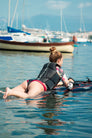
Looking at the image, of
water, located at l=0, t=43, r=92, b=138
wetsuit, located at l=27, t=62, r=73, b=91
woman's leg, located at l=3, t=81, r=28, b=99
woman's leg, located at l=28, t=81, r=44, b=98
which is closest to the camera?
water, located at l=0, t=43, r=92, b=138

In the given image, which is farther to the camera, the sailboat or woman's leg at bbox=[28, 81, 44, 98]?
the sailboat

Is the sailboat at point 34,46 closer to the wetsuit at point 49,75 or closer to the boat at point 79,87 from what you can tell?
the boat at point 79,87

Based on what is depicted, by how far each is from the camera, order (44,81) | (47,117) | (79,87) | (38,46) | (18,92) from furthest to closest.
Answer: (38,46) → (79,87) → (44,81) → (18,92) → (47,117)

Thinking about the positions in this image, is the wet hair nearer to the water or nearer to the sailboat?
the water

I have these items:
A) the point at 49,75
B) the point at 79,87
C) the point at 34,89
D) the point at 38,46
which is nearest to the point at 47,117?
the point at 34,89

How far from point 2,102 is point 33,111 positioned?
1.12 m

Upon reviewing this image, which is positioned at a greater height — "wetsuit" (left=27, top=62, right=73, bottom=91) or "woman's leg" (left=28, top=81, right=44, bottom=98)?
"wetsuit" (left=27, top=62, right=73, bottom=91)

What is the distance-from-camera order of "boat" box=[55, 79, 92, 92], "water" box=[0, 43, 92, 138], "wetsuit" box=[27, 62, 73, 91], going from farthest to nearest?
1. "boat" box=[55, 79, 92, 92]
2. "wetsuit" box=[27, 62, 73, 91]
3. "water" box=[0, 43, 92, 138]

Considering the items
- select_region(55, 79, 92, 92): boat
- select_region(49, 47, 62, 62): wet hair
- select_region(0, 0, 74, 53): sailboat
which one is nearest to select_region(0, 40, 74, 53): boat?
select_region(0, 0, 74, 53): sailboat

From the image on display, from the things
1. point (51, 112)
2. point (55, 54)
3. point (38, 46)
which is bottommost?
point (51, 112)

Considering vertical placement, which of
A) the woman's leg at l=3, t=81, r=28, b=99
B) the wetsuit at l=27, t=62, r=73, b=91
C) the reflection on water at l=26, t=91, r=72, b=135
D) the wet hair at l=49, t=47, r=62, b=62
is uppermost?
the wet hair at l=49, t=47, r=62, b=62

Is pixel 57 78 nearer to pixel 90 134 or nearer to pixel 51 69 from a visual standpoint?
pixel 51 69

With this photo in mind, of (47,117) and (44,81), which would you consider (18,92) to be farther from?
(47,117)

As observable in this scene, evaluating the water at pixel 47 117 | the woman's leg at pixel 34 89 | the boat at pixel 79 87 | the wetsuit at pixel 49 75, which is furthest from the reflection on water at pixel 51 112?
the boat at pixel 79 87
